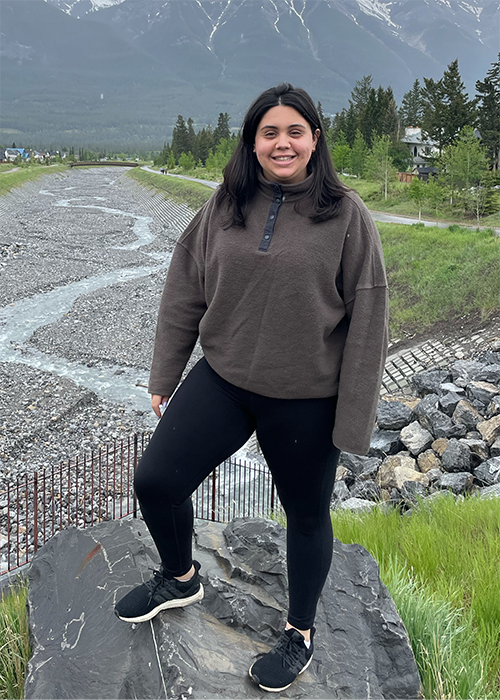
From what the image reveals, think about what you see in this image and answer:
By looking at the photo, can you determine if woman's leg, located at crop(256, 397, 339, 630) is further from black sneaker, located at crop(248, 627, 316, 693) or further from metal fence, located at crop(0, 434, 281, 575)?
metal fence, located at crop(0, 434, 281, 575)

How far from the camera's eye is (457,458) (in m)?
8.08

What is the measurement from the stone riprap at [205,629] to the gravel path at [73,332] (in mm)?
6848

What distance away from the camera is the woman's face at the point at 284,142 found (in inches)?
96.4

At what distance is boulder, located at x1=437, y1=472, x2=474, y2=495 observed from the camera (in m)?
7.36

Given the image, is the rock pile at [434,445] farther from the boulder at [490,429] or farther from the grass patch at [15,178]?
the grass patch at [15,178]

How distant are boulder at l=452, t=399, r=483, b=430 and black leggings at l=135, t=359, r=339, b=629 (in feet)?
23.6

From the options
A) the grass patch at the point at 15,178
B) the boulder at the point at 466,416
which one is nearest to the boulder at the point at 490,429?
the boulder at the point at 466,416

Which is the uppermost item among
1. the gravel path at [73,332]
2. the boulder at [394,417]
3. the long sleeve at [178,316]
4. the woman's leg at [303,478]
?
the long sleeve at [178,316]

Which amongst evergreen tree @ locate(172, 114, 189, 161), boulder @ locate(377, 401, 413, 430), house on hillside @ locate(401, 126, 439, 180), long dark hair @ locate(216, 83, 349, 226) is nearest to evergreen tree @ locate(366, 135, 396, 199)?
house on hillside @ locate(401, 126, 439, 180)

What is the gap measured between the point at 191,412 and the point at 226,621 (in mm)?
1209

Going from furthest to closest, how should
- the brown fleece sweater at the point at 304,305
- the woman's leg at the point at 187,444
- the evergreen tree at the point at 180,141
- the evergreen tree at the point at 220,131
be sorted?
the evergreen tree at the point at 180,141, the evergreen tree at the point at 220,131, the woman's leg at the point at 187,444, the brown fleece sweater at the point at 304,305

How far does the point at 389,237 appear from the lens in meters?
22.9

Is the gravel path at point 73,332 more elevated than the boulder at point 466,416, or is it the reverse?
the boulder at point 466,416

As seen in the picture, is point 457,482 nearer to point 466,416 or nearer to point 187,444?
point 466,416
